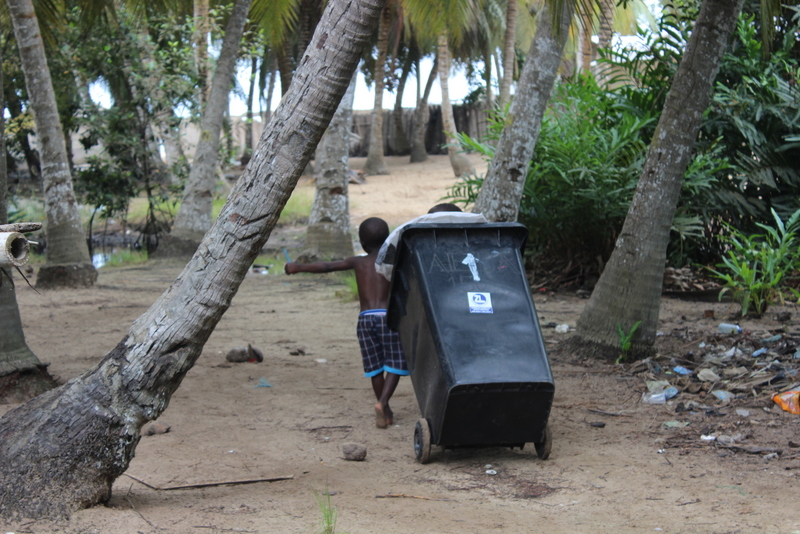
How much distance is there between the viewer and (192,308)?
3184 mm

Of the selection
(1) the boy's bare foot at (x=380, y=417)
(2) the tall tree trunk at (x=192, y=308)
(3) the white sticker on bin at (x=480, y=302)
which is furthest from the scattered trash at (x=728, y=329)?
(2) the tall tree trunk at (x=192, y=308)

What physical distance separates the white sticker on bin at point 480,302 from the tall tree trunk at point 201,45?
10.9 meters

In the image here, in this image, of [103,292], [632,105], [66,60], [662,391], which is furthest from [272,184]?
[66,60]

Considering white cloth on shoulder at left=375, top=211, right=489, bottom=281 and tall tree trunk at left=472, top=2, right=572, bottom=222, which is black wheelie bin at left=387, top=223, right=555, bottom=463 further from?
tall tree trunk at left=472, top=2, right=572, bottom=222

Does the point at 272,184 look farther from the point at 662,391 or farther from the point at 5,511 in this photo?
the point at 662,391

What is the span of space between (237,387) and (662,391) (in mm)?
3004

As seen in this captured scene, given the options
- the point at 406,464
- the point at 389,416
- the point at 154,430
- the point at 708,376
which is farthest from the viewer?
the point at 708,376

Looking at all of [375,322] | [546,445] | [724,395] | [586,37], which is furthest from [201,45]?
[546,445]

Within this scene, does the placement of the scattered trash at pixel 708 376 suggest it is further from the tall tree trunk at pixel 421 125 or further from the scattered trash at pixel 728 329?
the tall tree trunk at pixel 421 125

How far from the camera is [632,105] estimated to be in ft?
27.8

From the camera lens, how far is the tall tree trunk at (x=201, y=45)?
13.1 metres

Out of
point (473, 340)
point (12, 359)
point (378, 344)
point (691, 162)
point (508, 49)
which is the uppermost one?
point (508, 49)

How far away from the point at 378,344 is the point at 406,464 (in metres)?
0.85

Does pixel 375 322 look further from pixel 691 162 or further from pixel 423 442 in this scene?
pixel 691 162
